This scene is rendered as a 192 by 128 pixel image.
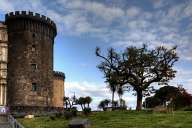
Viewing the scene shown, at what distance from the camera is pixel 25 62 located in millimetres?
62062

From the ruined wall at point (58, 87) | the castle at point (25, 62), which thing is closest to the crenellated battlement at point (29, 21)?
the castle at point (25, 62)

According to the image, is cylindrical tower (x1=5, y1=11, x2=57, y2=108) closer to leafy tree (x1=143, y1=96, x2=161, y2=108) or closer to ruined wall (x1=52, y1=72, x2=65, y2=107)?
ruined wall (x1=52, y1=72, x2=65, y2=107)

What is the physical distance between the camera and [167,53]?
165ft

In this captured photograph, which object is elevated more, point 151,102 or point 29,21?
point 29,21

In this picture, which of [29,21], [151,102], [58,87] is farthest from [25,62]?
[151,102]

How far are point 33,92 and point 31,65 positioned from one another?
4142mm

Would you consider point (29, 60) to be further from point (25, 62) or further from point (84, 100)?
point (84, 100)

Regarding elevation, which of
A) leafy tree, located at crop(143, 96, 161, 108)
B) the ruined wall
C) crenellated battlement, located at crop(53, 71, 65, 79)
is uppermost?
crenellated battlement, located at crop(53, 71, 65, 79)

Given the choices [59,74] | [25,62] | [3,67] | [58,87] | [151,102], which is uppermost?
[25,62]

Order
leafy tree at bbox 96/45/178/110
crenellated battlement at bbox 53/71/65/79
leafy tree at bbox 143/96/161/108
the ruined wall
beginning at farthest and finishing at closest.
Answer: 1. crenellated battlement at bbox 53/71/65/79
2. the ruined wall
3. leafy tree at bbox 143/96/161/108
4. leafy tree at bbox 96/45/178/110

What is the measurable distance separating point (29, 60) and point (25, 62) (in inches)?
27.4

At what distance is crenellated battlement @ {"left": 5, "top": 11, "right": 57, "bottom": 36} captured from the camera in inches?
2522

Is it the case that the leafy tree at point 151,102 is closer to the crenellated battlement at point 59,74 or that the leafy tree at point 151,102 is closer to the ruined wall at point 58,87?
the ruined wall at point 58,87

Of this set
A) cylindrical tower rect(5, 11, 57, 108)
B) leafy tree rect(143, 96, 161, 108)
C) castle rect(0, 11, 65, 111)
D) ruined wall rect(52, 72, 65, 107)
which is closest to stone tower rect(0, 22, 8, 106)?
castle rect(0, 11, 65, 111)
